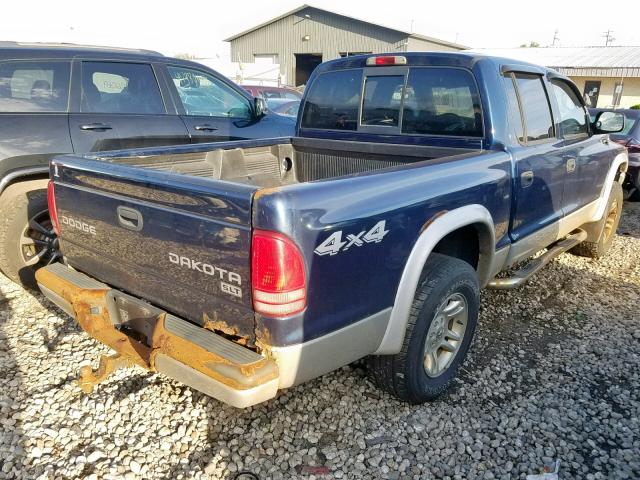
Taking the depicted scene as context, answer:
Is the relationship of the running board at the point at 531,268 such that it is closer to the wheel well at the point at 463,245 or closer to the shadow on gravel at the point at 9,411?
the wheel well at the point at 463,245

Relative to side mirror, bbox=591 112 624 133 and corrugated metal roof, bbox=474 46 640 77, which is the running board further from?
corrugated metal roof, bbox=474 46 640 77

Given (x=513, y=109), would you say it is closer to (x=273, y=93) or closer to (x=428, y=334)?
(x=428, y=334)

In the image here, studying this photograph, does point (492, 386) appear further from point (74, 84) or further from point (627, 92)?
point (627, 92)

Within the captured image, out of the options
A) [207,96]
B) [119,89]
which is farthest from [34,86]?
[207,96]

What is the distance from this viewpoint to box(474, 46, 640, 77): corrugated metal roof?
2561cm

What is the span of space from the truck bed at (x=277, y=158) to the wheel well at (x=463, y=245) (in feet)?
1.70

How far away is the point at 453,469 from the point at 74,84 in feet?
13.2

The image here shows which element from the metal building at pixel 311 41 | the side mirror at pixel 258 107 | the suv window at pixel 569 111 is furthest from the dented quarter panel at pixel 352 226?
the metal building at pixel 311 41

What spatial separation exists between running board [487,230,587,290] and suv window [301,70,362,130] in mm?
1589

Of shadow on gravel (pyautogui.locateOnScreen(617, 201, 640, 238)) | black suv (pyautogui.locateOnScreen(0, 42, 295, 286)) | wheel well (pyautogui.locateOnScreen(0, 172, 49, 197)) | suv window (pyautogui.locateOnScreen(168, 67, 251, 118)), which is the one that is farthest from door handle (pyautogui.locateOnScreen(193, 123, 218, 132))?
shadow on gravel (pyautogui.locateOnScreen(617, 201, 640, 238))

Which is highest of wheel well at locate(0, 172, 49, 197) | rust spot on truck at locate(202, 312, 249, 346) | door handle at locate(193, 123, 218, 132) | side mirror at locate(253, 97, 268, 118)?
side mirror at locate(253, 97, 268, 118)

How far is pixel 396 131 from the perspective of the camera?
12.2ft

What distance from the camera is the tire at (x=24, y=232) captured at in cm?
388

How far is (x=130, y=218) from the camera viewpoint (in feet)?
7.80
